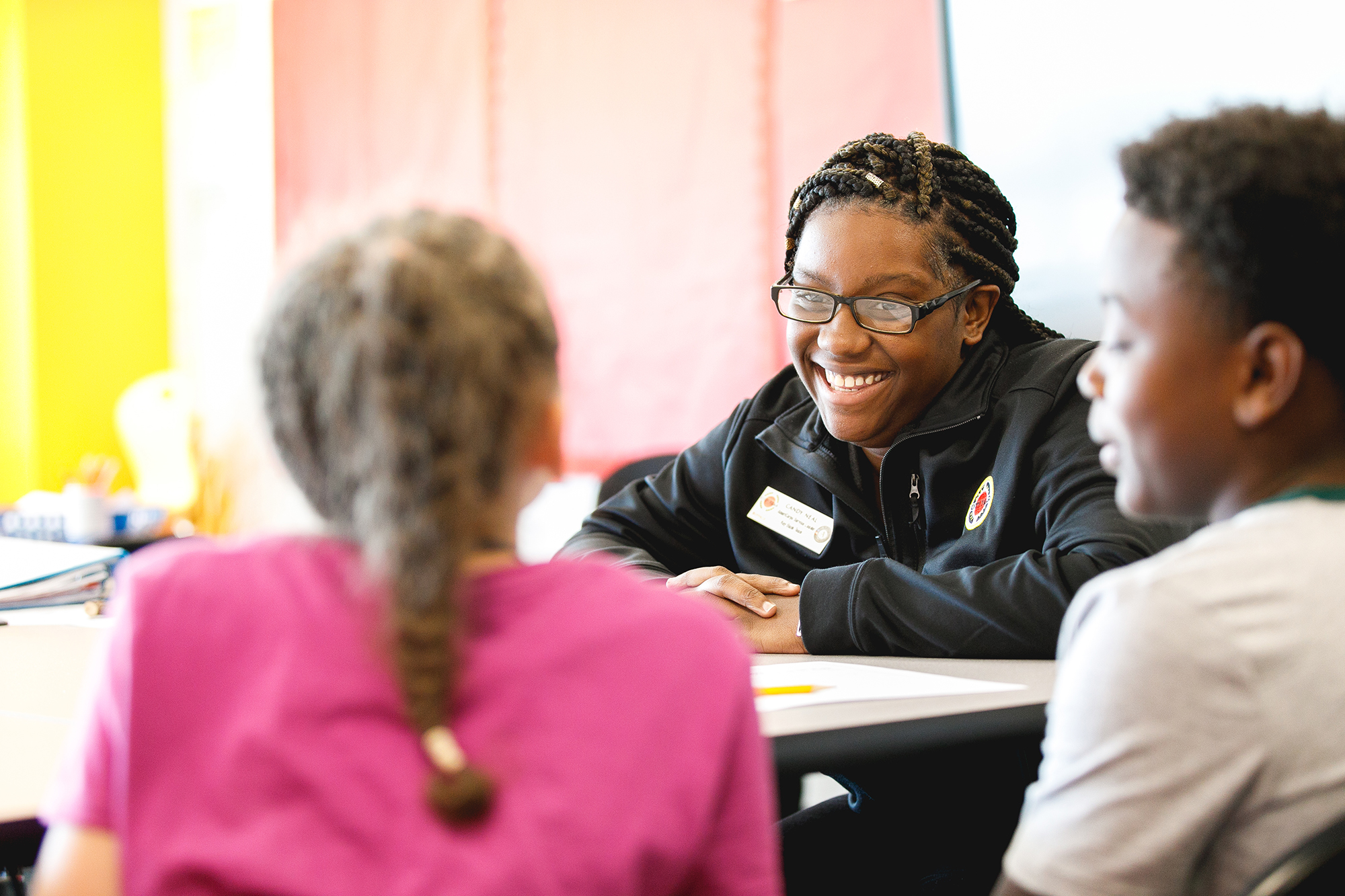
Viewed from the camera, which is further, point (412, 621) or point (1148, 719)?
point (1148, 719)

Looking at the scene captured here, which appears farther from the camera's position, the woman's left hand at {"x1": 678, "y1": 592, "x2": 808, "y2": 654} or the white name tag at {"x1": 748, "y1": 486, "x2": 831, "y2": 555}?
the white name tag at {"x1": 748, "y1": 486, "x2": 831, "y2": 555}

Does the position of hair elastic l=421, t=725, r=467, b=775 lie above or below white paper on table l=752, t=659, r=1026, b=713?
above

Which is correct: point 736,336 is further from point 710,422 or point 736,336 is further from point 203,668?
point 203,668

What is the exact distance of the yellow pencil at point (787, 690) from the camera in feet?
3.95

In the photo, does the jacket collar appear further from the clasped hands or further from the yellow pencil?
the yellow pencil

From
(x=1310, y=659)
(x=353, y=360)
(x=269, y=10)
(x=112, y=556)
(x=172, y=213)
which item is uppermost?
(x=269, y=10)

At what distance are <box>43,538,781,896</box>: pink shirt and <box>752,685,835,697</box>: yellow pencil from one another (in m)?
0.52

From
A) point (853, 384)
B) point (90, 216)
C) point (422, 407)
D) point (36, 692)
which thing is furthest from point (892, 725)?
point (90, 216)

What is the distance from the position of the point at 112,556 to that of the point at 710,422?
6.84 ft

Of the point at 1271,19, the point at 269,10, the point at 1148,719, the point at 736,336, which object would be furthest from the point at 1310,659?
the point at 269,10

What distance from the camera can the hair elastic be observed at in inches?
23.4

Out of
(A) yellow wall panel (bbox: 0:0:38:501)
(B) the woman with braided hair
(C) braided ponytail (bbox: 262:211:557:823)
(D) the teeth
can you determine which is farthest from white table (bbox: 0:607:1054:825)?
(A) yellow wall panel (bbox: 0:0:38:501)

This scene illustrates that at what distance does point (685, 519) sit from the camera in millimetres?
2080

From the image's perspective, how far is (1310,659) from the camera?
2.32 ft
